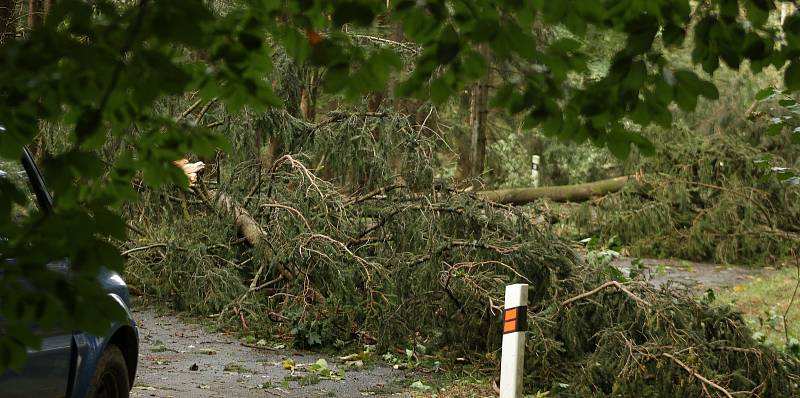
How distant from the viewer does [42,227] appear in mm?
2518

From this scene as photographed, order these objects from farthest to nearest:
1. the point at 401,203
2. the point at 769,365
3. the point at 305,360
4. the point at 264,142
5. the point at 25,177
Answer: the point at 264,142 < the point at 401,203 < the point at 305,360 < the point at 769,365 < the point at 25,177

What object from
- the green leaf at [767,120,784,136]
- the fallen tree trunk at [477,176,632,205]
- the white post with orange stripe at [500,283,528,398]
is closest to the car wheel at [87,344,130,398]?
the white post with orange stripe at [500,283,528,398]

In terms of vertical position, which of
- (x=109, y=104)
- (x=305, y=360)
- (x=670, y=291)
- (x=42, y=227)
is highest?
(x=109, y=104)

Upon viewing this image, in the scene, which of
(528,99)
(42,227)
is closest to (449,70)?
(528,99)

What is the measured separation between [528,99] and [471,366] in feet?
22.3

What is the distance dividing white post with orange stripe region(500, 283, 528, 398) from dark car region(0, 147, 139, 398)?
251 centimetres

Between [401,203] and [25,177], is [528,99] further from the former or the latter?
[401,203]

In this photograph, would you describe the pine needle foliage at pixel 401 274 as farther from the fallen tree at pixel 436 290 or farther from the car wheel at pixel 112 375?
the car wheel at pixel 112 375

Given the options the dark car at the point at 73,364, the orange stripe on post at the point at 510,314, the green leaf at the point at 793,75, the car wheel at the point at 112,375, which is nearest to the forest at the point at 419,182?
the green leaf at the point at 793,75

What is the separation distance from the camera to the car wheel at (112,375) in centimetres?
548

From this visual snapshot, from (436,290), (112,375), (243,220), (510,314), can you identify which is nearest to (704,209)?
(243,220)

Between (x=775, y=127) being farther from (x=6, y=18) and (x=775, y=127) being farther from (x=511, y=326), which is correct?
(x=6, y=18)

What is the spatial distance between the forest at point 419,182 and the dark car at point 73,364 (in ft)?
2.78

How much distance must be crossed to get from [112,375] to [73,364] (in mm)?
641
